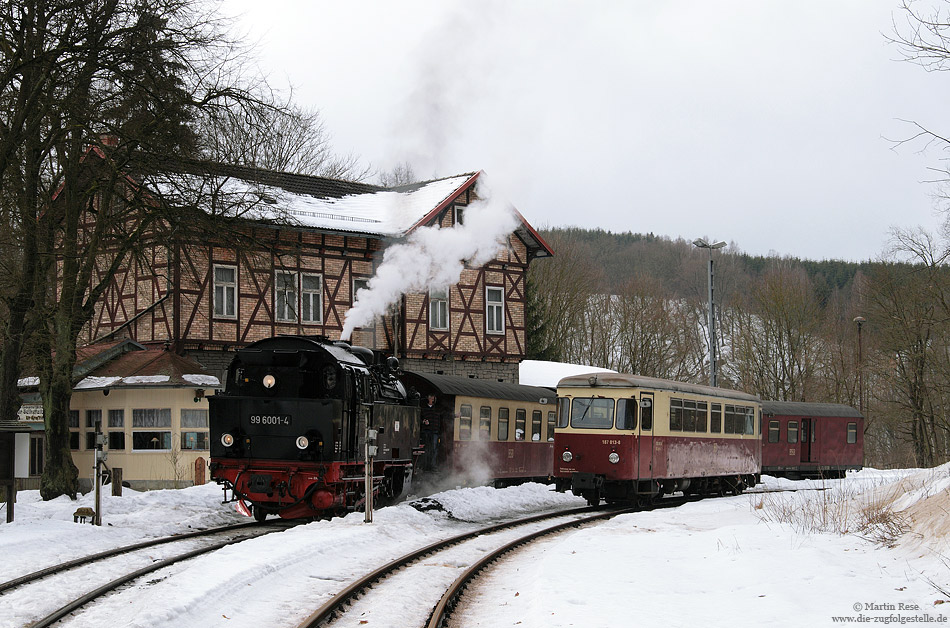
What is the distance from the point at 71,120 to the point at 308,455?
24.3ft

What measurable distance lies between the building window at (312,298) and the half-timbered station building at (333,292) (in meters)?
0.03

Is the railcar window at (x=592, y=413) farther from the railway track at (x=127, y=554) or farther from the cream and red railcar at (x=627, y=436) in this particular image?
the railway track at (x=127, y=554)

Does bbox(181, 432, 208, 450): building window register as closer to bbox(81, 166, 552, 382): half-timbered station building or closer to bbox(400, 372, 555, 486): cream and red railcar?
bbox(81, 166, 552, 382): half-timbered station building

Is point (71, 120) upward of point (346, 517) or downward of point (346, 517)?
upward

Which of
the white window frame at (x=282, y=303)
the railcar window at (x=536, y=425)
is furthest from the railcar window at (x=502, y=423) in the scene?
the white window frame at (x=282, y=303)

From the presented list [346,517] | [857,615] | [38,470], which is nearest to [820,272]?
[38,470]

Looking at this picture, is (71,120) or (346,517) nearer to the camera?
(346,517)

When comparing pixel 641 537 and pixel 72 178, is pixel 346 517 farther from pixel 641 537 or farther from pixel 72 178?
pixel 72 178

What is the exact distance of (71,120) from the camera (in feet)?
57.7

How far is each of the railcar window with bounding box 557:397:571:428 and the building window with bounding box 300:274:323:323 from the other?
11.7 metres

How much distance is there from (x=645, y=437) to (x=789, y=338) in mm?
34645

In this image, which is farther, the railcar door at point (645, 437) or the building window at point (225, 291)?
the building window at point (225, 291)

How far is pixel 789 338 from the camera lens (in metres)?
51.9

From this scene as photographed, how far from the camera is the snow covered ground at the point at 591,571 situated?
28.0 ft
